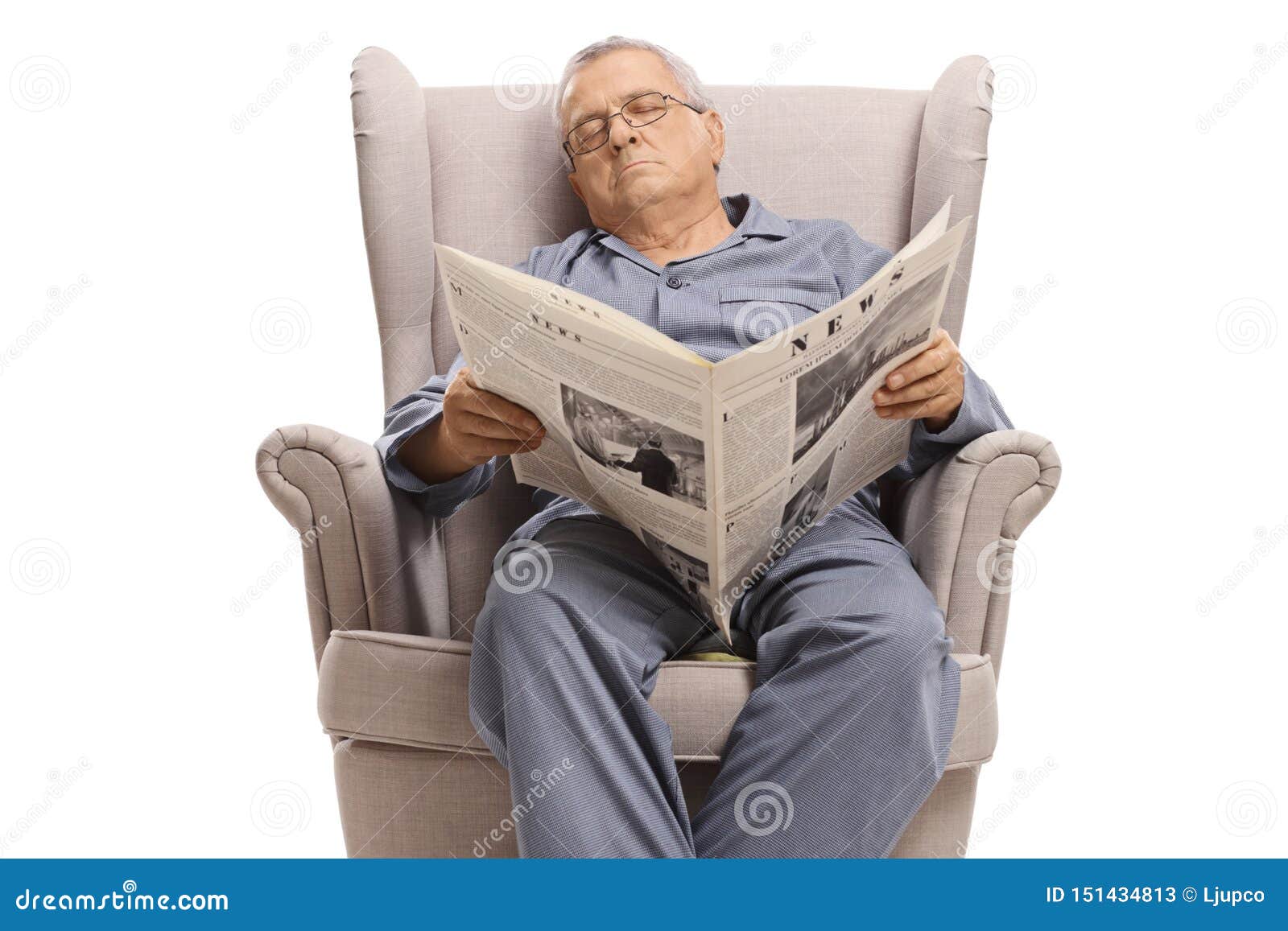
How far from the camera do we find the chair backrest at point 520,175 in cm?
186

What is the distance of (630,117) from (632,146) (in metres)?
0.04

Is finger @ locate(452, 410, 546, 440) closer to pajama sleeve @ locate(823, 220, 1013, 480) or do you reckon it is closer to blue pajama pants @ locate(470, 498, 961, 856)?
blue pajama pants @ locate(470, 498, 961, 856)

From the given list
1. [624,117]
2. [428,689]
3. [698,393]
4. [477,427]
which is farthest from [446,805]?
[624,117]

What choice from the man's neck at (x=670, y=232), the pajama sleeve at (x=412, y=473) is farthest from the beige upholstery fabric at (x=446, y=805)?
the man's neck at (x=670, y=232)

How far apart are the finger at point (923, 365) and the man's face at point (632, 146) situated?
1.55ft

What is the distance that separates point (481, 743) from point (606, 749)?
0.22 m

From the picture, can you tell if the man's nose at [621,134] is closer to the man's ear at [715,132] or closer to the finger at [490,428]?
the man's ear at [715,132]

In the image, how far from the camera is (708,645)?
155 centimetres

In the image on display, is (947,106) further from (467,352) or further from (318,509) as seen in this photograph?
(318,509)

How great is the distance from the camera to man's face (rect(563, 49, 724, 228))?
5.79ft

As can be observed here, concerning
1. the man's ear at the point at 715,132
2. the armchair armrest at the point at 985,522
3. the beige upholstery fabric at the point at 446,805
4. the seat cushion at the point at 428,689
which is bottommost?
the beige upholstery fabric at the point at 446,805

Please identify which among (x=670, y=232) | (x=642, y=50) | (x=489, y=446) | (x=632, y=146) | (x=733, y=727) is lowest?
(x=733, y=727)

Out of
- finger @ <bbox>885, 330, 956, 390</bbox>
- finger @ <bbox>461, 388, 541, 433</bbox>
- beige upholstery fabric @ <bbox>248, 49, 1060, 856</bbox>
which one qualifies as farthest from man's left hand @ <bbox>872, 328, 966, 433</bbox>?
finger @ <bbox>461, 388, 541, 433</bbox>

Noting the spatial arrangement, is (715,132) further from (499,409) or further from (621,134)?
(499,409)
